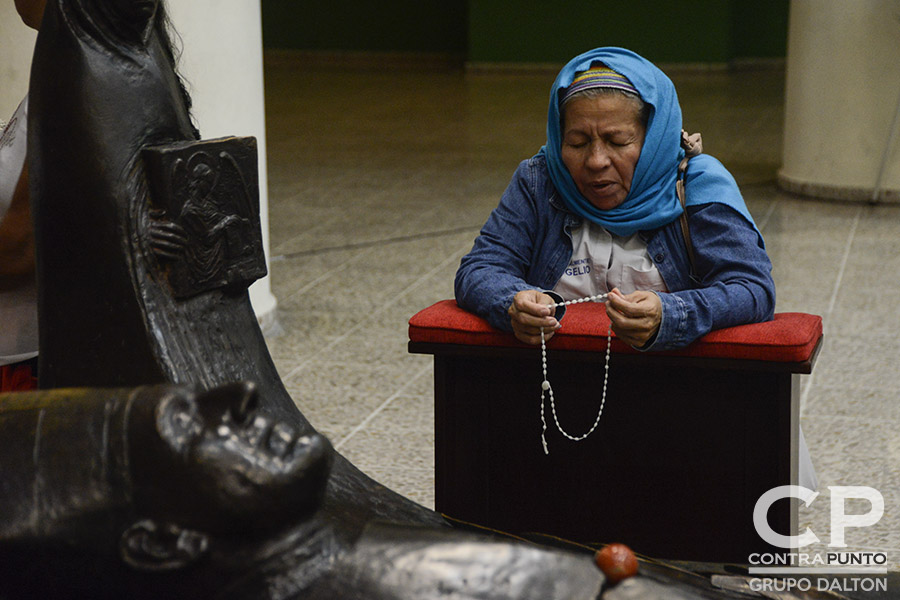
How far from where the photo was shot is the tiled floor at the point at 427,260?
386 centimetres

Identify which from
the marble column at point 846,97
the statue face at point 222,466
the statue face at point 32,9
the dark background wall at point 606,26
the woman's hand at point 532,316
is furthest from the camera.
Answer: the dark background wall at point 606,26

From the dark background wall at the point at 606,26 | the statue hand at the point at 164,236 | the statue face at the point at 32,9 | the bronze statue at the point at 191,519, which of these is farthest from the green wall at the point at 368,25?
the bronze statue at the point at 191,519

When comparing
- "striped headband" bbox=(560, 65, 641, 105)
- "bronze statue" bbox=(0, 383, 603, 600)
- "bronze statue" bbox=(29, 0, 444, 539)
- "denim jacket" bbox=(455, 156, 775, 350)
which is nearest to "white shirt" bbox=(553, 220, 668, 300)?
"denim jacket" bbox=(455, 156, 775, 350)

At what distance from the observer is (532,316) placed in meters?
2.37

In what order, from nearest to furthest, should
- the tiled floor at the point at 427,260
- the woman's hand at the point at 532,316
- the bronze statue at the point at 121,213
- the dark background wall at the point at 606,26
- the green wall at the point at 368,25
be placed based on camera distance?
the bronze statue at the point at 121,213
the woman's hand at the point at 532,316
the tiled floor at the point at 427,260
the dark background wall at the point at 606,26
the green wall at the point at 368,25

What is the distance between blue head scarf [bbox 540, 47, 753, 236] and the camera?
244 centimetres

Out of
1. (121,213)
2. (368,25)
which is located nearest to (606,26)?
(368,25)

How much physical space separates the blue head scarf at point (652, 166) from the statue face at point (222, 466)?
1232 millimetres

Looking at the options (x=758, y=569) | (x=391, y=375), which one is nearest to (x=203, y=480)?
(x=758, y=569)

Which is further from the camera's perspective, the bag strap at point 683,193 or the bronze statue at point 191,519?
the bag strap at point 683,193

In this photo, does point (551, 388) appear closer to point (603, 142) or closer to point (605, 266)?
point (605, 266)

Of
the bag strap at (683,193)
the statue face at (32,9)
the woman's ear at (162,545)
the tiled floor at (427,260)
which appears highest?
the statue face at (32,9)

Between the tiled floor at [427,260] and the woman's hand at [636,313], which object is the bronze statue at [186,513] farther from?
the tiled floor at [427,260]

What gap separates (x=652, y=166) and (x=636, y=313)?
37 cm
